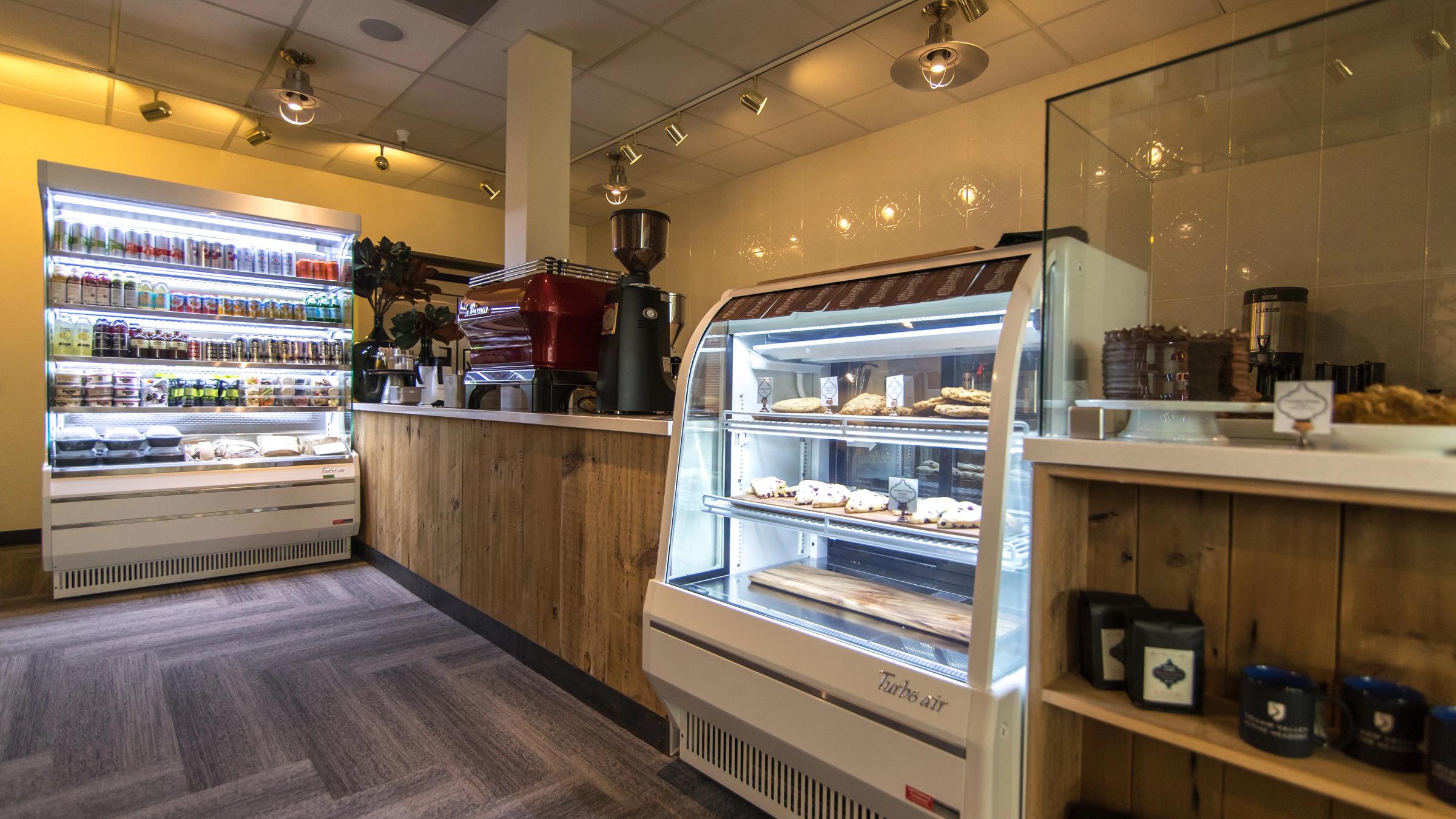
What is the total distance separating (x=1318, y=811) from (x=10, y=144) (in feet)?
24.7

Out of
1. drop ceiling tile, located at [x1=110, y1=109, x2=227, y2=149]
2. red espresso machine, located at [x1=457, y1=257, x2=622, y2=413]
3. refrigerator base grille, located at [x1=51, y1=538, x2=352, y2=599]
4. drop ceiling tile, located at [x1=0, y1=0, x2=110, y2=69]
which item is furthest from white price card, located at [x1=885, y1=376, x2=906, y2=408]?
drop ceiling tile, located at [x1=110, y1=109, x2=227, y2=149]

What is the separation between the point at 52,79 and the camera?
4312 millimetres

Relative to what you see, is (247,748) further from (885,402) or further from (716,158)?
(716,158)

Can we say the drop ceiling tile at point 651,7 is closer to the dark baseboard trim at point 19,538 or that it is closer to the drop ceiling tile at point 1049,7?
the drop ceiling tile at point 1049,7

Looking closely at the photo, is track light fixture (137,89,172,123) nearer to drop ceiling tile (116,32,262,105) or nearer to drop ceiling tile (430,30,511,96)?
drop ceiling tile (116,32,262,105)

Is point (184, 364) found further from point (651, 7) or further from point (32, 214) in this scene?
point (651, 7)

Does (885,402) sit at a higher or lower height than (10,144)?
lower

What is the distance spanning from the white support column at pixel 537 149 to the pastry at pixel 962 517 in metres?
2.84

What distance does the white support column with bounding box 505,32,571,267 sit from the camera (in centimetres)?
374

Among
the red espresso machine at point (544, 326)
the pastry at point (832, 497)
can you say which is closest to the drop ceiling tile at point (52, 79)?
the red espresso machine at point (544, 326)

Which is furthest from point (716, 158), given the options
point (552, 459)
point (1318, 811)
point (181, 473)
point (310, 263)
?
point (1318, 811)

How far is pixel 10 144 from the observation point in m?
4.72

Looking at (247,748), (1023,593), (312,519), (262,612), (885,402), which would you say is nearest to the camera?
(1023,593)

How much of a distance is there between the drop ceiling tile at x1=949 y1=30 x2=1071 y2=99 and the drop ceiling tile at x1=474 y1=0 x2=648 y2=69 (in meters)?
2.00
